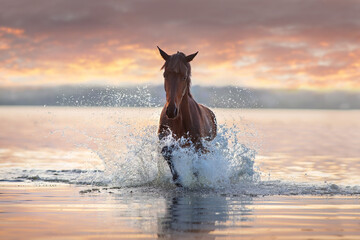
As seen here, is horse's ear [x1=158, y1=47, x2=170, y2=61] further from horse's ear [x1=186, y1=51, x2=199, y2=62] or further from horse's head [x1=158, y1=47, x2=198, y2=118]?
horse's ear [x1=186, y1=51, x2=199, y2=62]

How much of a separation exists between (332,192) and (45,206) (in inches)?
208

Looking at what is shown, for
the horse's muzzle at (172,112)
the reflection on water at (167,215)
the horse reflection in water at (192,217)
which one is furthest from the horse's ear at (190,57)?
the horse reflection in water at (192,217)

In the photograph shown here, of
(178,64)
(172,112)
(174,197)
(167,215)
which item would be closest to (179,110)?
(178,64)

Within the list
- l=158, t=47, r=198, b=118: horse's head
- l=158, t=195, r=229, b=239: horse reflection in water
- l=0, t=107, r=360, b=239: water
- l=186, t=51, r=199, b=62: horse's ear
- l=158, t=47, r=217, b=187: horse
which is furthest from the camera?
l=186, t=51, r=199, b=62: horse's ear

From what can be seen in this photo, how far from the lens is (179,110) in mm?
10695

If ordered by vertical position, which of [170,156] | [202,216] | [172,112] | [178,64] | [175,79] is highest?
[178,64]

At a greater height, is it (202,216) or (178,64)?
(178,64)

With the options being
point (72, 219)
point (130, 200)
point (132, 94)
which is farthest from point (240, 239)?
point (132, 94)

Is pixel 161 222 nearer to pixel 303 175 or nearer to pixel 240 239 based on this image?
pixel 240 239

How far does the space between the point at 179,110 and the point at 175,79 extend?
92cm

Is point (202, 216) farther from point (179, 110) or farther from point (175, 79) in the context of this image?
point (179, 110)

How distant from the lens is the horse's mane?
999 cm

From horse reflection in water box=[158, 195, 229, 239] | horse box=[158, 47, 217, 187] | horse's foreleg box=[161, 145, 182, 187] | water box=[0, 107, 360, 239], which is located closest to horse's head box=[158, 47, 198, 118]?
horse box=[158, 47, 217, 187]

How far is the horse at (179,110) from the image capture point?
9.88 metres
